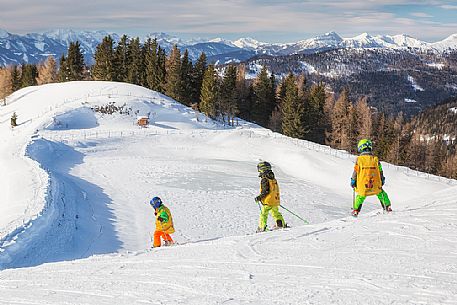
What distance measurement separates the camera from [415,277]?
536 centimetres

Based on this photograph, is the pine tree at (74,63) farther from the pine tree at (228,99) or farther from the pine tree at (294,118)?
the pine tree at (294,118)

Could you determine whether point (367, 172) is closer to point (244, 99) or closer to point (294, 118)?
point (294, 118)

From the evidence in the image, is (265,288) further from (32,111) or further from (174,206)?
(32,111)

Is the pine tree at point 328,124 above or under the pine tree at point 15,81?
under

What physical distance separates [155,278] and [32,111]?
4697 cm

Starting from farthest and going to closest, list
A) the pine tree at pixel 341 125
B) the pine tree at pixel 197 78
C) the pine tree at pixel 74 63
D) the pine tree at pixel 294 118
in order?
the pine tree at pixel 74 63 < the pine tree at pixel 197 78 < the pine tree at pixel 341 125 < the pine tree at pixel 294 118

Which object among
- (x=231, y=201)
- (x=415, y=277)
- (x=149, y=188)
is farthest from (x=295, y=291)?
(x=149, y=188)

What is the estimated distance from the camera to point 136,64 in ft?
227

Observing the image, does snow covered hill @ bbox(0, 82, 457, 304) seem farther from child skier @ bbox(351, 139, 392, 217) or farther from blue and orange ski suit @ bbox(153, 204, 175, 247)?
blue and orange ski suit @ bbox(153, 204, 175, 247)

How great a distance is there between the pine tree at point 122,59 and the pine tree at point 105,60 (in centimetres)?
115

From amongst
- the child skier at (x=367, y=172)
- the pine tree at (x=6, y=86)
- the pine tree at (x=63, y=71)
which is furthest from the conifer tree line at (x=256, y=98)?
the child skier at (x=367, y=172)

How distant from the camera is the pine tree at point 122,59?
67562 mm

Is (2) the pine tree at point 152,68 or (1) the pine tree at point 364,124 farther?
(2) the pine tree at point 152,68

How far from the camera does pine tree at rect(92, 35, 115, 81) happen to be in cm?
6569
